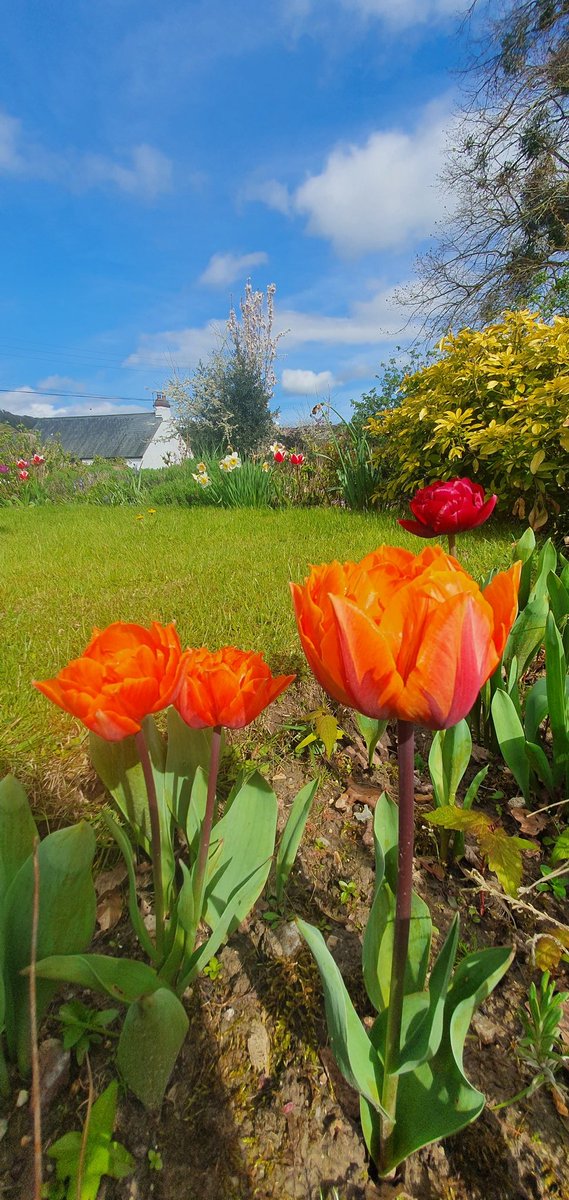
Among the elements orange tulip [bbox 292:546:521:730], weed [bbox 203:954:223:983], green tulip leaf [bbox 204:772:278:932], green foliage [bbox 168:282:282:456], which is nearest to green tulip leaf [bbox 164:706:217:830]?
green tulip leaf [bbox 204:772:278:932]

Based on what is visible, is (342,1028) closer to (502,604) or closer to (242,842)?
(242,842)

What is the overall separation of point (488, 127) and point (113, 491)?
13.1 m

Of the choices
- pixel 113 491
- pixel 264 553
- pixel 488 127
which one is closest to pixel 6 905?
pixel 264 553

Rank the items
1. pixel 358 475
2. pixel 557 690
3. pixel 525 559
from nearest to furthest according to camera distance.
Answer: pixel 557 690, pixel 525 559, pixel 358 475

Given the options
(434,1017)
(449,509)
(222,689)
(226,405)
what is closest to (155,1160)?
(434,1017)

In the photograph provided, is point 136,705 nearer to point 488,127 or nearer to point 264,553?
point 264,553

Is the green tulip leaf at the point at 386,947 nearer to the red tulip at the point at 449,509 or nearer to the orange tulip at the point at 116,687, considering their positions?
the orange tulip at the point at 116,687

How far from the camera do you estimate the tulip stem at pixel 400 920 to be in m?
0.72

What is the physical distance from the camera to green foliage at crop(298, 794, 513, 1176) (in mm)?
790

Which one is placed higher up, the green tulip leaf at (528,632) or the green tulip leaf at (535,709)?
the green tulip leaf at (528,632)

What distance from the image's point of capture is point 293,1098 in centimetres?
100

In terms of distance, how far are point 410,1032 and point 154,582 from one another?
116 inches

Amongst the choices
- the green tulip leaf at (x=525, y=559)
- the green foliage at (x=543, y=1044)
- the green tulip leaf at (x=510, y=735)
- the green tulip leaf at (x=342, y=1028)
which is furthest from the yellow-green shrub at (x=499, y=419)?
the green tulip leaf at (x=342, y=1028)

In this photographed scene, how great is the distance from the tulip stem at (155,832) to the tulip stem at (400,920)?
0.42m
